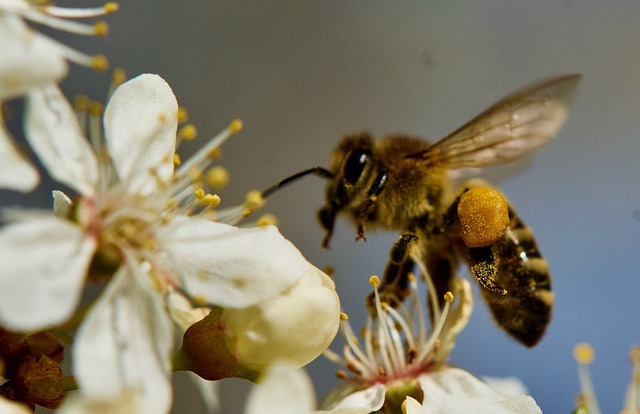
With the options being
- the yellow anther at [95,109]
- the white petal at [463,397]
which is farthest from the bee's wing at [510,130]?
the yellow anther at [95,109]

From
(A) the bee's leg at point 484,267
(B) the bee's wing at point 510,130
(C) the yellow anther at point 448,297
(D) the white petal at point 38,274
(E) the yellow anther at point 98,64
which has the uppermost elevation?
(B) the bee's wing at point 510,130

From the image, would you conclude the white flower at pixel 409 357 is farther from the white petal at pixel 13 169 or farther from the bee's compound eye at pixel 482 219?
the white petal at pixel 13 169

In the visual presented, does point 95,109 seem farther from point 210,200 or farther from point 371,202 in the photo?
point 371,202

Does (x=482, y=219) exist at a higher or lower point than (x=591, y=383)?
higher

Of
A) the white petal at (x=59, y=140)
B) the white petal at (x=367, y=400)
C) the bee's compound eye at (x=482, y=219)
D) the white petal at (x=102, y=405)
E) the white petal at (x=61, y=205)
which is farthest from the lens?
the bee's compound eye at (x=482, y=219)

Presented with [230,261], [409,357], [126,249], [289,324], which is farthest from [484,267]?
[126,249]

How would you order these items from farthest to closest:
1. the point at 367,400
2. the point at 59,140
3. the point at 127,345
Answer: the point at 367,400 → the point at 59,140 → the point at 127,345

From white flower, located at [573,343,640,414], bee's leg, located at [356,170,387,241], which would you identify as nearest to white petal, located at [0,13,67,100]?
bee's leg, located at [356,170,387,241]
